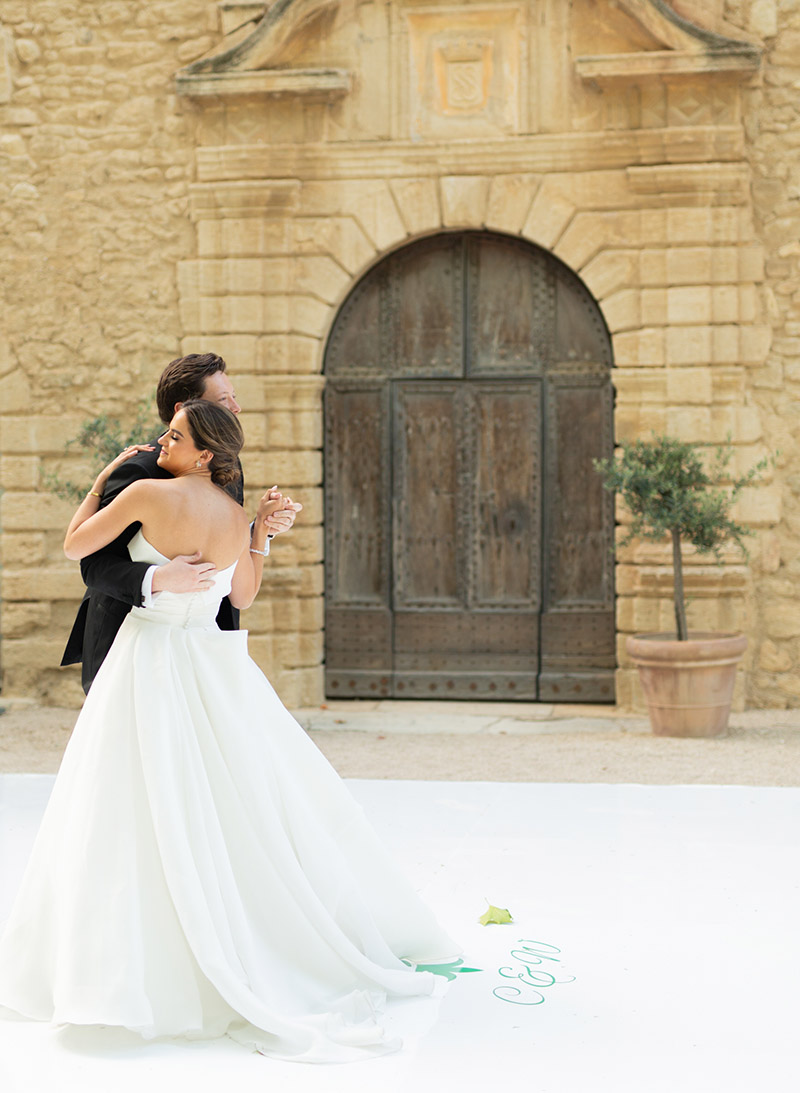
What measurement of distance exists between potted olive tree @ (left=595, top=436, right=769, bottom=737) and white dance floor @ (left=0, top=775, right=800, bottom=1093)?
1.32 meters

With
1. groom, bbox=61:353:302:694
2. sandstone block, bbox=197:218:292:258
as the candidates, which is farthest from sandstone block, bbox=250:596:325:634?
groom, bbox=61:353:302:694

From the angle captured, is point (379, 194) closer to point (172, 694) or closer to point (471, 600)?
point (471, 600)

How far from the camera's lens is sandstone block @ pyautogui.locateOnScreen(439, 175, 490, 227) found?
717 cm

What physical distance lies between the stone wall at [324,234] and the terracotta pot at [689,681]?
24.4 inches

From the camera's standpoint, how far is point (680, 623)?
256 inches

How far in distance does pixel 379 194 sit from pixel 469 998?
211 inches

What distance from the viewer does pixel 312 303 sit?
735cm

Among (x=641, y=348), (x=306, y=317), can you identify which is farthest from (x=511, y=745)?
(x=306, y=317)

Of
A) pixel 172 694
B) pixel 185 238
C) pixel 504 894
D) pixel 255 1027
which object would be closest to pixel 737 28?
pixel 185 238

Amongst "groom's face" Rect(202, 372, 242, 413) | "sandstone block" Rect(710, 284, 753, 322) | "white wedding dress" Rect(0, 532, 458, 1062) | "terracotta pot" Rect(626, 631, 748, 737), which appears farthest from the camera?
"sandstone block" Rect(710, 284, 753, 322)

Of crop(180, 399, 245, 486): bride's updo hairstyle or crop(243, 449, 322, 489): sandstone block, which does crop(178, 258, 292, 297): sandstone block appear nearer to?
crop(243, 449, 322, 489): sandstone block

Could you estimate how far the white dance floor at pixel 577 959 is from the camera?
8.05ft

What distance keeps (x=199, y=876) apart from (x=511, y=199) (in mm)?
5355

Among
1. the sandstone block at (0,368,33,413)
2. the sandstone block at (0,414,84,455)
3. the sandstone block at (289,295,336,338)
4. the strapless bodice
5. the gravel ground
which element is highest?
the sandstone block at (289,295,336,338)
